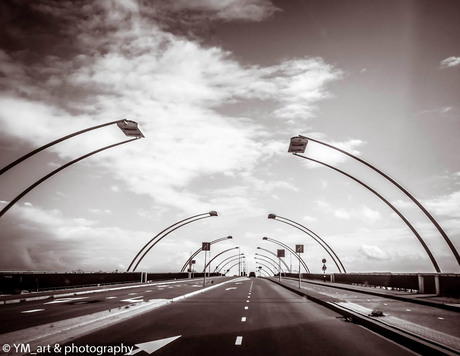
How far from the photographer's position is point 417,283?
26203 millimetres

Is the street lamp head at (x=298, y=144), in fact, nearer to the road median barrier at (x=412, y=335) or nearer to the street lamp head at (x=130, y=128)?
the street lamp head at (x=130, y=128)

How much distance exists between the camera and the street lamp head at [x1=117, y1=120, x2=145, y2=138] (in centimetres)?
1631

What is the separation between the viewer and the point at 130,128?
1661 cm

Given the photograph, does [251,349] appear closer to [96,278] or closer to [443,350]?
[443,350]

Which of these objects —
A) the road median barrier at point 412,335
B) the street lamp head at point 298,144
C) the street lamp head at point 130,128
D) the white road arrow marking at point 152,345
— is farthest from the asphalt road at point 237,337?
the street lamp head at point 130,128

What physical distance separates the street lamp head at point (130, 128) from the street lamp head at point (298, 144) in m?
7.00

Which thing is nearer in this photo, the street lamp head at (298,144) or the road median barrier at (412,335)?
the road median barrier at (412,335)

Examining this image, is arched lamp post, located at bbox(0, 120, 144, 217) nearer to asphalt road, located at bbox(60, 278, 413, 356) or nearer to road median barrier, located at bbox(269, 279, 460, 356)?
asphalt road, located at bbox(60, 278, 413, 356)

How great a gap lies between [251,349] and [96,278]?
34087 mm

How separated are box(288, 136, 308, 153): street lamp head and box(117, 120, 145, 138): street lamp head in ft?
23.0

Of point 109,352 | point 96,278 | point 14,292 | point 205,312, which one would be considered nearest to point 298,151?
→ point 205,312

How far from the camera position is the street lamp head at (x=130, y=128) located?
642 inches

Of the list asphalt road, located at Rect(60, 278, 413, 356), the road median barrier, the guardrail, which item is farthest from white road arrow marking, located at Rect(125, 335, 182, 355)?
the guardrail

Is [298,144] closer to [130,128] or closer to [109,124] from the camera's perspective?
[130,128]
